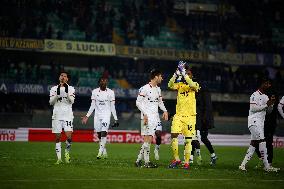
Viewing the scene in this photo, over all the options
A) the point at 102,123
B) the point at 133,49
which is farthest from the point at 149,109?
the point at 133,49

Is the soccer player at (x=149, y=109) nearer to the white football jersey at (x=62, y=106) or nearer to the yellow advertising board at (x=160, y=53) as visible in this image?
the white football jersey at (x=62, y=106)

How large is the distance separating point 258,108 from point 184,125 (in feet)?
7.03

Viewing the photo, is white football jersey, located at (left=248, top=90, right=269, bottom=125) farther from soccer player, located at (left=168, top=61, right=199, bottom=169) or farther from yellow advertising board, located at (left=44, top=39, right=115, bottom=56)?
yellow advertising board, located at (left=44, top=39, right=115, bottom=56)

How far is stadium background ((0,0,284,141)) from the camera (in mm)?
40656

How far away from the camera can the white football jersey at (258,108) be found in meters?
16.3

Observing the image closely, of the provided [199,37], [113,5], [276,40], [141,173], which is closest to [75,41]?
[113,5]

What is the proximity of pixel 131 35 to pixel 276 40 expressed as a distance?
12.8m

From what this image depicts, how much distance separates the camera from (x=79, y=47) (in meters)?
41.6

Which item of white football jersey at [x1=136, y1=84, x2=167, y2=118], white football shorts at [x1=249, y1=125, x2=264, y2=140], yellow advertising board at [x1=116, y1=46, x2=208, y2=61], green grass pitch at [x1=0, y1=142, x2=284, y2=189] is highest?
yellow advertising board at [x1=116, y1=46, x2=208, y2=61]

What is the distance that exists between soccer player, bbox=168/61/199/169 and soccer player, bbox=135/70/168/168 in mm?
486

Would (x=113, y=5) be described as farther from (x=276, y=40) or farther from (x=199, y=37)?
(x=276, y=40)

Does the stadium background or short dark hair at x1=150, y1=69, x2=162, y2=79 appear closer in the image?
short dark hair at x1=150, y1=69, x2=162, y2=79

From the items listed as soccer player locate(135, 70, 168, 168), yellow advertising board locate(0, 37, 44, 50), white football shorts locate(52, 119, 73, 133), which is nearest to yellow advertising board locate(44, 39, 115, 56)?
yellow advertising board locate(0, 37, 44, 50)

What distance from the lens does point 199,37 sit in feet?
152
